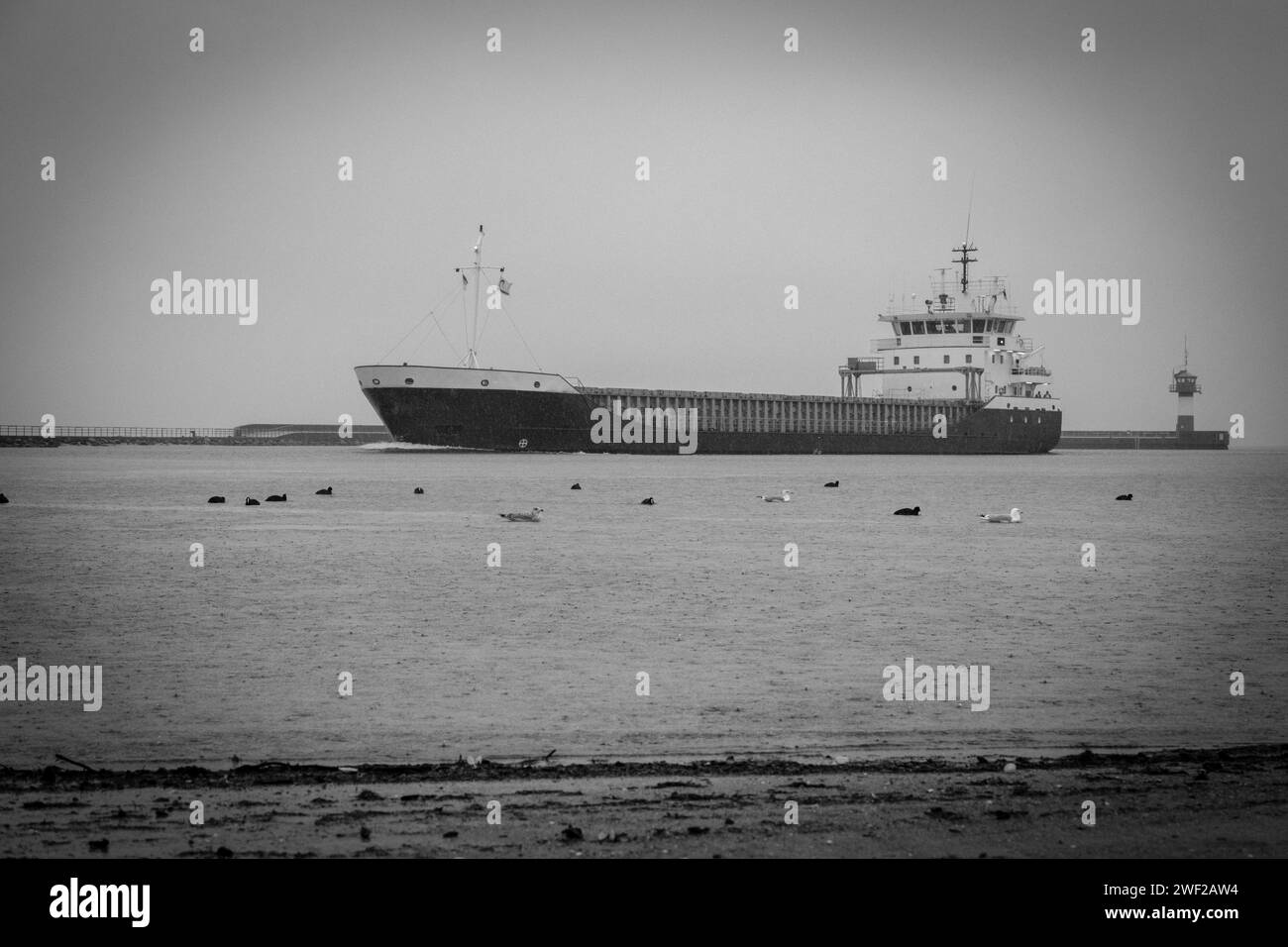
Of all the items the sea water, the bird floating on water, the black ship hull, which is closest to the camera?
the sea water

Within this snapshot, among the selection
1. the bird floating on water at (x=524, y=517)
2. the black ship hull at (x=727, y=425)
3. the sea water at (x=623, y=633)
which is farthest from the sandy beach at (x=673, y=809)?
the black ship hull at (x=727, y=425)

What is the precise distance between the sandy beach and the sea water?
0.79 metres

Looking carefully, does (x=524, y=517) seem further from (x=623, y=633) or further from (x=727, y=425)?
(x=727, y=425)

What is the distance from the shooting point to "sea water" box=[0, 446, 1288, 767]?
9.80 metres

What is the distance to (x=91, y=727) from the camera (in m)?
9.93

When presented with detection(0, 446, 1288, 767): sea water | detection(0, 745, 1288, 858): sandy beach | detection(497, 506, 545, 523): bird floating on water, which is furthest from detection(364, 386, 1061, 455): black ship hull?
detection(0, 745, 1288, 858): sandy beach

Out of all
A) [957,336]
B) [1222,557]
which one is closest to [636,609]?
[1222,557]

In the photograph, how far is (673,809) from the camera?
7.14 meters

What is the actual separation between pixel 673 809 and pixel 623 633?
7.91 metres

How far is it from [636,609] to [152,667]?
6.45 metres

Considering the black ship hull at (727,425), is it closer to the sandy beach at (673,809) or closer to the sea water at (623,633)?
the sea water at (623,633)

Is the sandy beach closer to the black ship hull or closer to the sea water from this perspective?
the sea water

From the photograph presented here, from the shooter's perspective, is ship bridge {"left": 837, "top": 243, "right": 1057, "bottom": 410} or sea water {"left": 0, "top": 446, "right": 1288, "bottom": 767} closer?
sea water {"left": 0, "top": 446, "right": 1288, "bottom": 767}

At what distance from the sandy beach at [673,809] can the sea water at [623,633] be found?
2.61ft
